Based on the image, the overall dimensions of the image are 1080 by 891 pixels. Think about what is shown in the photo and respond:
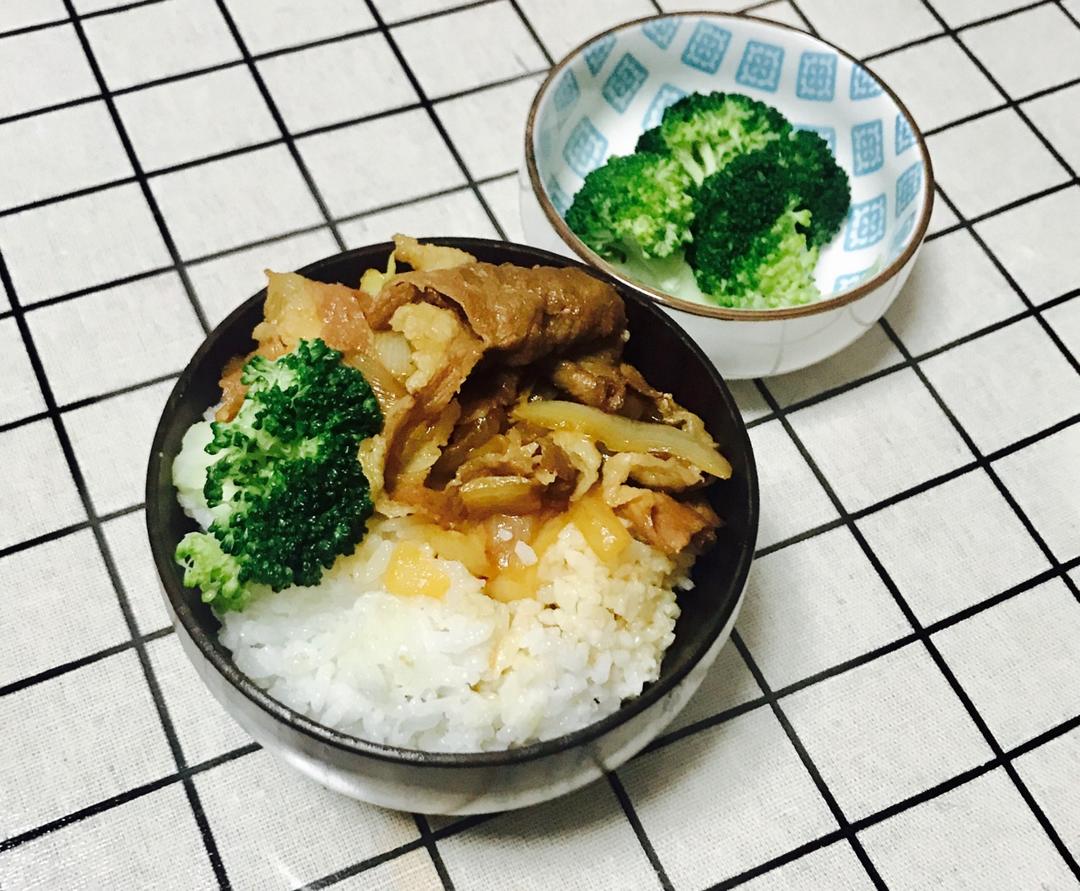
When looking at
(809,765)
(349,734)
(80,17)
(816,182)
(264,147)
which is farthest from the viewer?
(80,17)

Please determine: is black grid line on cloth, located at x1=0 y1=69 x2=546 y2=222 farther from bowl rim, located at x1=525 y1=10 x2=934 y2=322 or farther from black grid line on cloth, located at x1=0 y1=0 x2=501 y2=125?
bowl rim, located at x1=525 y1=10 x2=934 y2=322

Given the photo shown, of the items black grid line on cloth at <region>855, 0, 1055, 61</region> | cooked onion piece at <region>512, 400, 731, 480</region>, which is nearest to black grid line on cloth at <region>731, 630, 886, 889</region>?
cooked onion piece at <region>512, 400, 731, 480</region>

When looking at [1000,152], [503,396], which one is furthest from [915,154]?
A: [503,396]

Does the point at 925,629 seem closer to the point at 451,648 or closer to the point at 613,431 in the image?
the point at 613,431

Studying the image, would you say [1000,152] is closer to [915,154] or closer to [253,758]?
[915,154]

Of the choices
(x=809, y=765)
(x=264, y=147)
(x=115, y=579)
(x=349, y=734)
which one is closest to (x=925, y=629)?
(x=809, y=765)

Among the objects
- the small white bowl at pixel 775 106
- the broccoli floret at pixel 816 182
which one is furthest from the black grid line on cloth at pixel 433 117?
the broccoli floret at pixel 816 182

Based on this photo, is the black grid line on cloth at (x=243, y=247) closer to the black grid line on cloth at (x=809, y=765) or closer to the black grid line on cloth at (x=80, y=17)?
the black grid line on cloth at (x=80, y=17)
